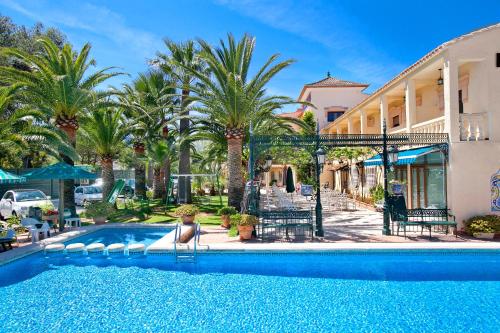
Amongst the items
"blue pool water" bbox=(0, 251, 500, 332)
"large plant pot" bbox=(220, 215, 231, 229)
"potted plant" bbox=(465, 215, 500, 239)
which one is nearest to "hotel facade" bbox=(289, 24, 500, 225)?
"potted plant" bbox=(465, 215, 500, 239)

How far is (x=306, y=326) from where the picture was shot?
274 inches

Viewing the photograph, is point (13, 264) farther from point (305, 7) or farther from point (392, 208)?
point (305, 7)

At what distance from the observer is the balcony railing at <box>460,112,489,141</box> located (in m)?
13.9

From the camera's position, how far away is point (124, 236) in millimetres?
15742

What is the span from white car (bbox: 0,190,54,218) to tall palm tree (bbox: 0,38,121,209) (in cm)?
292

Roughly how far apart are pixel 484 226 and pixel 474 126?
13.3ft

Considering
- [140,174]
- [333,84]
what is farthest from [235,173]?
[333,84]

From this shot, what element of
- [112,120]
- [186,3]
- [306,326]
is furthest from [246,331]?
[112,120]

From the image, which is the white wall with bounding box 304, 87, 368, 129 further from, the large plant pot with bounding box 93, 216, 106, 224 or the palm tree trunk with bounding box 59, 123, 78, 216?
the large plant pot with bounding box 93, 216, 106, 224

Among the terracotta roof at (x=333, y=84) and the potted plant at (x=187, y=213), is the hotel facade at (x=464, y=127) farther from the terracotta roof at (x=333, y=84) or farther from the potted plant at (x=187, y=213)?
the terracotta roof at (x=333, y=84)

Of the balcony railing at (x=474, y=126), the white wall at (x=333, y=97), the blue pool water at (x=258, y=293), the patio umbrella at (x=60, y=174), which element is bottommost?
the blue pool water at (x=258, y=293)

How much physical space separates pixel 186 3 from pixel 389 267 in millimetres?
14554

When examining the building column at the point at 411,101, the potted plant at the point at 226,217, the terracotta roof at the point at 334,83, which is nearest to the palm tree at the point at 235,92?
the potted plant at the point at 226,217

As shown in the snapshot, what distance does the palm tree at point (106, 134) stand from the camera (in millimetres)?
22703
